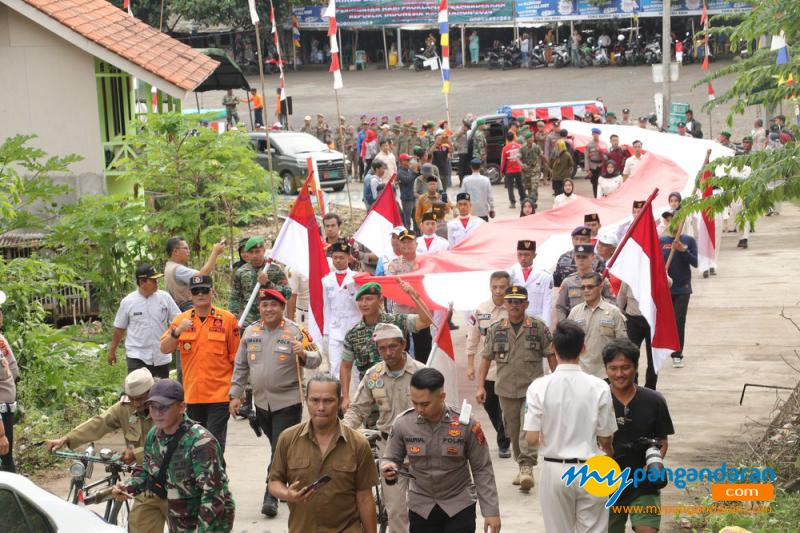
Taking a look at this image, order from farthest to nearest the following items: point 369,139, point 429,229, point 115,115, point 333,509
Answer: point 369,139 < point 115,115 < point 429,229 < point 333,509

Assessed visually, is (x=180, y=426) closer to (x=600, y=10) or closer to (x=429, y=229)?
(x=429, y=229)

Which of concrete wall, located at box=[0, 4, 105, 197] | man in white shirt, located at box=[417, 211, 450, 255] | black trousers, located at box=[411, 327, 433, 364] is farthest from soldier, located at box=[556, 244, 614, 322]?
concrete wall, located at box=[0, 4, 105, 197]

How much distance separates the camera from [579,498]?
7125 mm

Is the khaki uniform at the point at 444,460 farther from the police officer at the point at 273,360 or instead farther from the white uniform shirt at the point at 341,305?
the white uniform shirt at the point at 341,305

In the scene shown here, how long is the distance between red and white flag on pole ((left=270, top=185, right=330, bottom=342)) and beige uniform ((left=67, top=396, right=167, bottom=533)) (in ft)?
15.4

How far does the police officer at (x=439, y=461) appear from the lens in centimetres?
696

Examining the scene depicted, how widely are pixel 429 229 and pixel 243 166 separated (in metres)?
3.14

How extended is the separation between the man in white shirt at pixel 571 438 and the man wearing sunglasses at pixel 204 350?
11.4ft

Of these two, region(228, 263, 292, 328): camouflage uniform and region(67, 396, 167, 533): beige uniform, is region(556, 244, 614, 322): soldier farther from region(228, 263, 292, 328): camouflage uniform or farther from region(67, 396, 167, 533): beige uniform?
region(67, 396, 167, 533): beige uniform

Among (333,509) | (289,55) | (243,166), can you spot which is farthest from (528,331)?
(289,55)

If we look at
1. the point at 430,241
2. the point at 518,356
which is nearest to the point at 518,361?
the point at 518,356

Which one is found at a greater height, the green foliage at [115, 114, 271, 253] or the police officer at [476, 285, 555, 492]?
the green foliage at [115, 114, 271, 253]

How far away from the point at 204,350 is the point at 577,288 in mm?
3483

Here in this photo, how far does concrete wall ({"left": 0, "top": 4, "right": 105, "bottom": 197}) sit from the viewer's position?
58.4 feet
